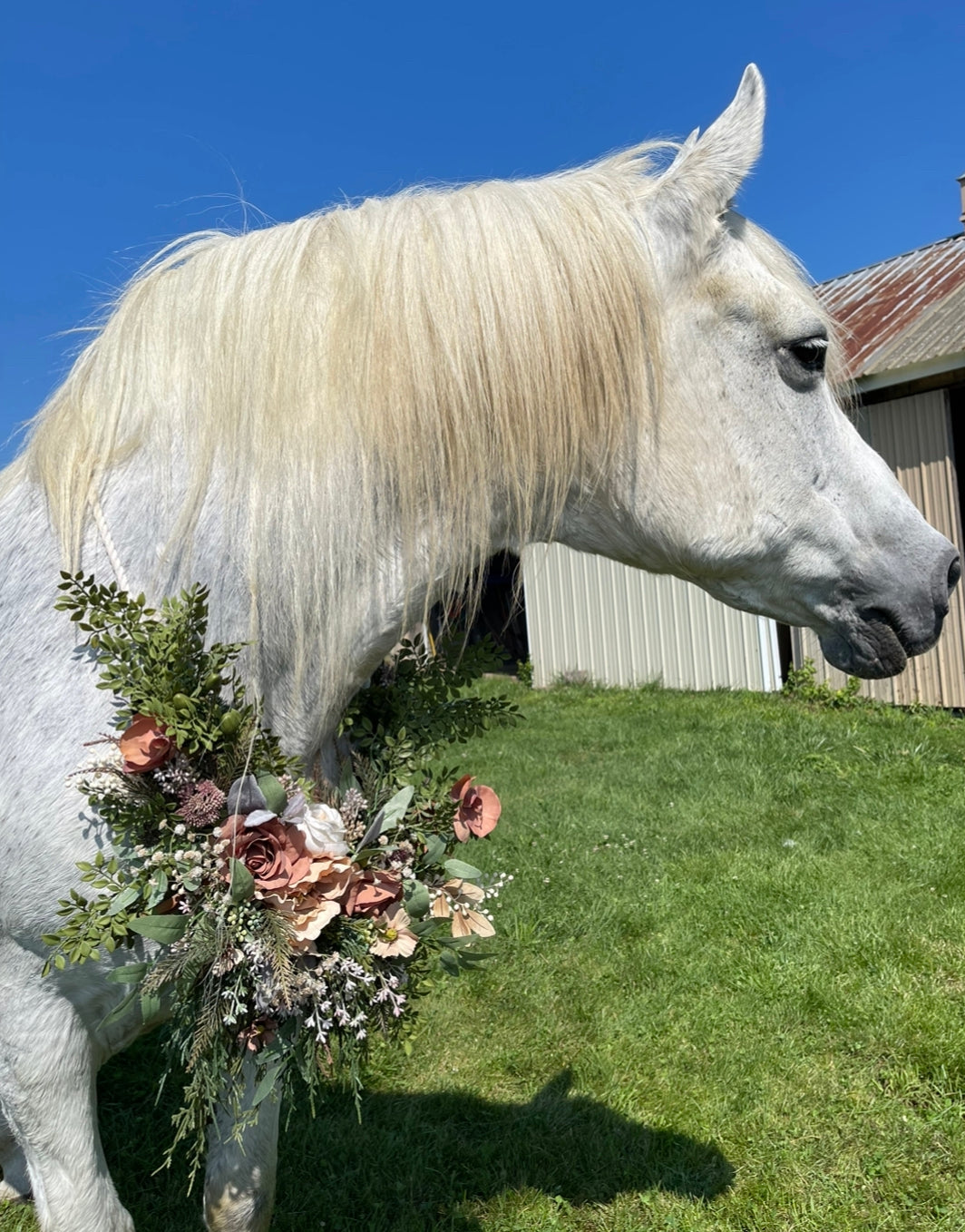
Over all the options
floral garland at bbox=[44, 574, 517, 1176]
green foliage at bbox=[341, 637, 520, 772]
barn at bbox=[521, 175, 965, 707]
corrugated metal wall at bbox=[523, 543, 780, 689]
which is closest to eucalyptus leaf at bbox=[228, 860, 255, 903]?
floral garland at bbox=[44, 574, 517, 1176]

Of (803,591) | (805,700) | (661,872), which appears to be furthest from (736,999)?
(805,700)

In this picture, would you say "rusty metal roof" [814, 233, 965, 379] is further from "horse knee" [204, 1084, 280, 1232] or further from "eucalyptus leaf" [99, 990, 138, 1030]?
"eucalyptus leaf" [99, 990, 138, 1030]

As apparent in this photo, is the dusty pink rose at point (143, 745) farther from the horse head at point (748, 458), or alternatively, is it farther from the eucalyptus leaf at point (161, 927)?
the horse head at point (748, 458)

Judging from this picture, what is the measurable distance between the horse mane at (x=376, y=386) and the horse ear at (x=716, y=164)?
0.06 meters

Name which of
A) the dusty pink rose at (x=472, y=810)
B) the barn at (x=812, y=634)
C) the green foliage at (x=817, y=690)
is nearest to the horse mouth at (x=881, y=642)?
the dusty pink rose at (x=472, y=810)

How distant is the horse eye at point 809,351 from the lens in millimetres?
1567

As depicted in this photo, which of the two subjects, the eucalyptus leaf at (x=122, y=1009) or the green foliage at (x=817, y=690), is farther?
the green foliage at (x=817, y=690)

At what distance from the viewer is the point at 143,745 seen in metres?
1.25

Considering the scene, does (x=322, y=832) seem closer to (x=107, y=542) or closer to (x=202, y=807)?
(x=202, y=807)

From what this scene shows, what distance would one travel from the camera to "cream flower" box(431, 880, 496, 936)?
57.1 inches

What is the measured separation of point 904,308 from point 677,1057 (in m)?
8.21

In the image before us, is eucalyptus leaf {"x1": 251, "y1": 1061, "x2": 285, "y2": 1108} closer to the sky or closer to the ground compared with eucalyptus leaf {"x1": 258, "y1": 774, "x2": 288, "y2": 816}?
closer to the ground

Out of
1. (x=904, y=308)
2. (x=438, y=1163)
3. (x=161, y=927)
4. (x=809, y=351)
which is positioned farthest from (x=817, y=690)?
(x=161, y=927)

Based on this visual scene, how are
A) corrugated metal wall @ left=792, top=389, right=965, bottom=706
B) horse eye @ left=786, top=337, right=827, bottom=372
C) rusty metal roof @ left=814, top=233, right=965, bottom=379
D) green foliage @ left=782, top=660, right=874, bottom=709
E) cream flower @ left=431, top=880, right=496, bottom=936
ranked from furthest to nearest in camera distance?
green foliage @ left=782, top=660, right=874, bottom=709
corrugated metal wall @ left=792, top=389, right=965, bottom=706
rusty metal roof @ left=814, top=233, right=965, bottom=379
horse eye @ left=786, top=337, right=827, bottom=372
cream flower @ left=431, top=880, right=496, bottom=936
